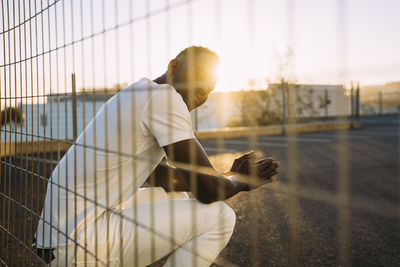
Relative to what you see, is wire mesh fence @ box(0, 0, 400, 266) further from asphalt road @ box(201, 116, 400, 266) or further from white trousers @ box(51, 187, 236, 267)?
asphalt road @ box(201, 116, 400, 266)

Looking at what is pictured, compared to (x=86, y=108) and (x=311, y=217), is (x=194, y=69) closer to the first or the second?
(x=311, y=217)

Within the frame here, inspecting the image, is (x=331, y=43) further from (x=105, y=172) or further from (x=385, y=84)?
(x=105, y=172)

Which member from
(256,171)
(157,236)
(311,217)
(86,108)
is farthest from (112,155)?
(86,108)

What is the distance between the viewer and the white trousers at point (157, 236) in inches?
68.7

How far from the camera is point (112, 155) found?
1.75 meters

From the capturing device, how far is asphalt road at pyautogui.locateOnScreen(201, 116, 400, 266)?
116 inches

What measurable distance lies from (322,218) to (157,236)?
2.57m

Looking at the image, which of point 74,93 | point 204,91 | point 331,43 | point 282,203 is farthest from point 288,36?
point 282,203

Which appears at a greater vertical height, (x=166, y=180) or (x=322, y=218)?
(x=166, y=180)

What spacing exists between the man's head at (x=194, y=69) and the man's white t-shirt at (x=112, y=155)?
13 centimetres

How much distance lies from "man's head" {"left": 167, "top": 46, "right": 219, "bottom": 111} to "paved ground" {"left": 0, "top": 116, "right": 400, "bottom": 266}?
47cm

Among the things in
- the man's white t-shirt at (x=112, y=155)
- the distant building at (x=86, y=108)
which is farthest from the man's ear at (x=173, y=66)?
the distant building at (x=86, y=108)

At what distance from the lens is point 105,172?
5.84ft

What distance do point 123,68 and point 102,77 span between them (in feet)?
0.54
